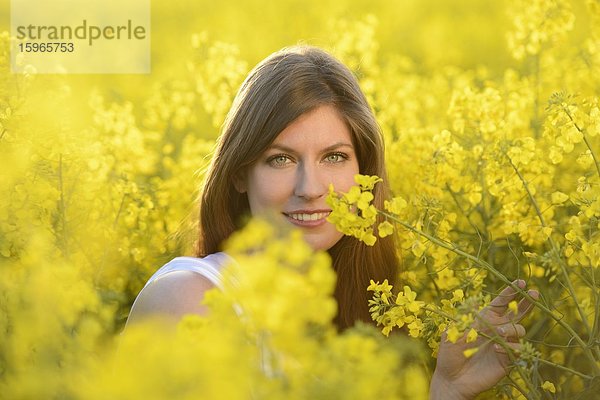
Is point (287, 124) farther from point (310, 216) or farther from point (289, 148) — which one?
point (310, 216)

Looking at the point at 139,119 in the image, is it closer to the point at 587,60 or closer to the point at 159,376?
the point at 587,60

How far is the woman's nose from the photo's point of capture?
6.10 ft

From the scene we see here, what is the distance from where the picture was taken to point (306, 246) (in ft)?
3.43

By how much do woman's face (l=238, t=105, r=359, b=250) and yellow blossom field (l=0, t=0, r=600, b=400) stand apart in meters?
0.07

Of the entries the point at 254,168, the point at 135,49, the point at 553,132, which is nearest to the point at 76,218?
the point at 254,168

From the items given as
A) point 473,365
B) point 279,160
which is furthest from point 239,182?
point 473,365

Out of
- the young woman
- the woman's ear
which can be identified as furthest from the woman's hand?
the woman's ear

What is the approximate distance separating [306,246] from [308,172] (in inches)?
33.3

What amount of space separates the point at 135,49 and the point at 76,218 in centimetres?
502

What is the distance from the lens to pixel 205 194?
213 cm

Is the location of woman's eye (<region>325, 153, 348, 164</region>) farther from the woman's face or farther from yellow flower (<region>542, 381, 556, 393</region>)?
yellow flower (<region>542, 381, 556, 393</region>)

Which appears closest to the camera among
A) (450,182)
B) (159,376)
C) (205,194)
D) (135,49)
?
(159,376)

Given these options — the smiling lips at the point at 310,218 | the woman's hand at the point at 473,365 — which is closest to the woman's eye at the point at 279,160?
the smiling lips at the point at 310,218

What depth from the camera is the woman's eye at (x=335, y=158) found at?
1962 millimetres
